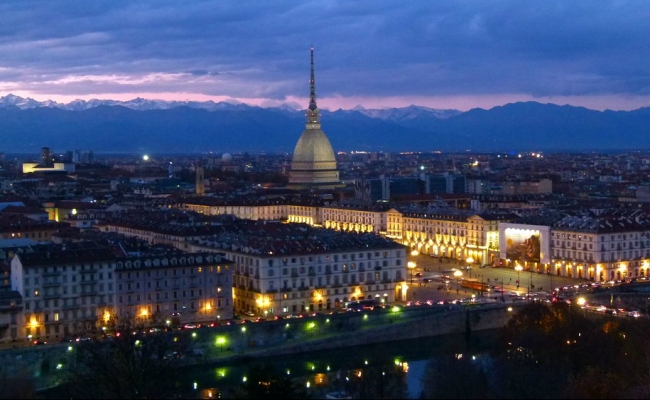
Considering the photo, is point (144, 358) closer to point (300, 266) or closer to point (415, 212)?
point (300, 266)

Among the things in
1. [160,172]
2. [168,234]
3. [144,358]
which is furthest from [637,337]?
[160,172]

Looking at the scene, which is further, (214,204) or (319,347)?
(214,204)

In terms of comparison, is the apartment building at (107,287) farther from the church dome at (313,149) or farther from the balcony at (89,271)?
the church dome at (313,149)

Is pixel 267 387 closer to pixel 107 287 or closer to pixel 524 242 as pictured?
pixel 107 287

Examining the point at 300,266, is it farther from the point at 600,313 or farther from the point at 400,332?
the point at 600,313

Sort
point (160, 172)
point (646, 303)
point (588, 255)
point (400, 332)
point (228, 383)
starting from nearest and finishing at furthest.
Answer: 1. point (228, 383)
2. point (400, 332)
3. point (646, 303)
4. point (588, 255)
5. point (160, 172)

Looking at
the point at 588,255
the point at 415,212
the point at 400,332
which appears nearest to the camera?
the point at 400,332
